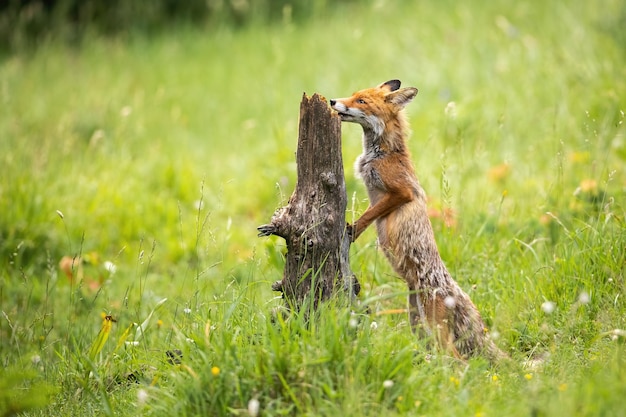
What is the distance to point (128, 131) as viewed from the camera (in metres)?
11.1

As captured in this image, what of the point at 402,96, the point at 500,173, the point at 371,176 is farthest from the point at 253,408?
the point at 500,173

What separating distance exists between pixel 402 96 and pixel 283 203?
1197 millimetres

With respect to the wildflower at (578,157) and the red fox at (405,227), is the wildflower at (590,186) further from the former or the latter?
the red fox at (405,227)

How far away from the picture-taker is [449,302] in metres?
4.50

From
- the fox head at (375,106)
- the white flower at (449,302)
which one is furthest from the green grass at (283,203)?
the fox head at (375,106)

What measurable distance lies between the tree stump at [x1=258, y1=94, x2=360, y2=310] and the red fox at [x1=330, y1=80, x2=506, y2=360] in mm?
297

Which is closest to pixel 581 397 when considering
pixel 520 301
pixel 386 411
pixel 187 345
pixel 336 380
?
pixel 386 411

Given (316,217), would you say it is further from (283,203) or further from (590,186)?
(590,186)

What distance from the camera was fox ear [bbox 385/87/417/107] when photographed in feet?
16.5

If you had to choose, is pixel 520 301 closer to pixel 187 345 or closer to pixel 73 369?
pixel 187 345

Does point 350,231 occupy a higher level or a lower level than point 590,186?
lower

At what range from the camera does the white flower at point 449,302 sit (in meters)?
4.51

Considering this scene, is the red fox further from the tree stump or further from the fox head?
the tree stump

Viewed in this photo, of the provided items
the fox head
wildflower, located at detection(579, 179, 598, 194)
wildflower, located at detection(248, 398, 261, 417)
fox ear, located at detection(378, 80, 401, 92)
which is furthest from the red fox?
wildflower, located at detection(579, 179, 598, 194)
